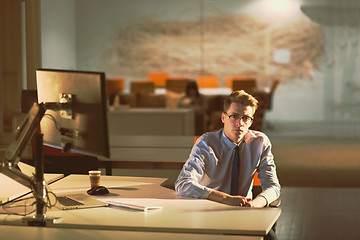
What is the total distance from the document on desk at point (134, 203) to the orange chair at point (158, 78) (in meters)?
5.89

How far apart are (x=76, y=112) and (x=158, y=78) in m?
6.23

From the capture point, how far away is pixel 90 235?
2273mm

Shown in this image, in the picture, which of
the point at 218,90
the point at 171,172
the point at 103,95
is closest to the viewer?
the point at 103,95

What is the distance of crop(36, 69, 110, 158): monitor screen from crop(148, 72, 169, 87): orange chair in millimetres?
5879

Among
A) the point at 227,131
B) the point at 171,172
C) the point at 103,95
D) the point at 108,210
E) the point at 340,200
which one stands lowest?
the point at 340,200

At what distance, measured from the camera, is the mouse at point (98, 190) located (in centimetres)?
297

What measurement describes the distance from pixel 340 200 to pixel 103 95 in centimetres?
422

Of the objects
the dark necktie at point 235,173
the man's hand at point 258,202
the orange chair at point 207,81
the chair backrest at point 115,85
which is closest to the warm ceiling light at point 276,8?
the orange chair at point 207,81

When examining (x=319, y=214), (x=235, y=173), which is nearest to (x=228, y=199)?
(x=235, y=173)

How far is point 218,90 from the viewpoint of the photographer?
8578 mm

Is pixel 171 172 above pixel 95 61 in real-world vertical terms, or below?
below

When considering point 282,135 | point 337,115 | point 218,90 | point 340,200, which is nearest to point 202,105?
point 218,90

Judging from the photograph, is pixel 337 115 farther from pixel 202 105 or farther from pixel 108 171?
pixel 108 171

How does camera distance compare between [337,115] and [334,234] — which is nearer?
[334,234]
